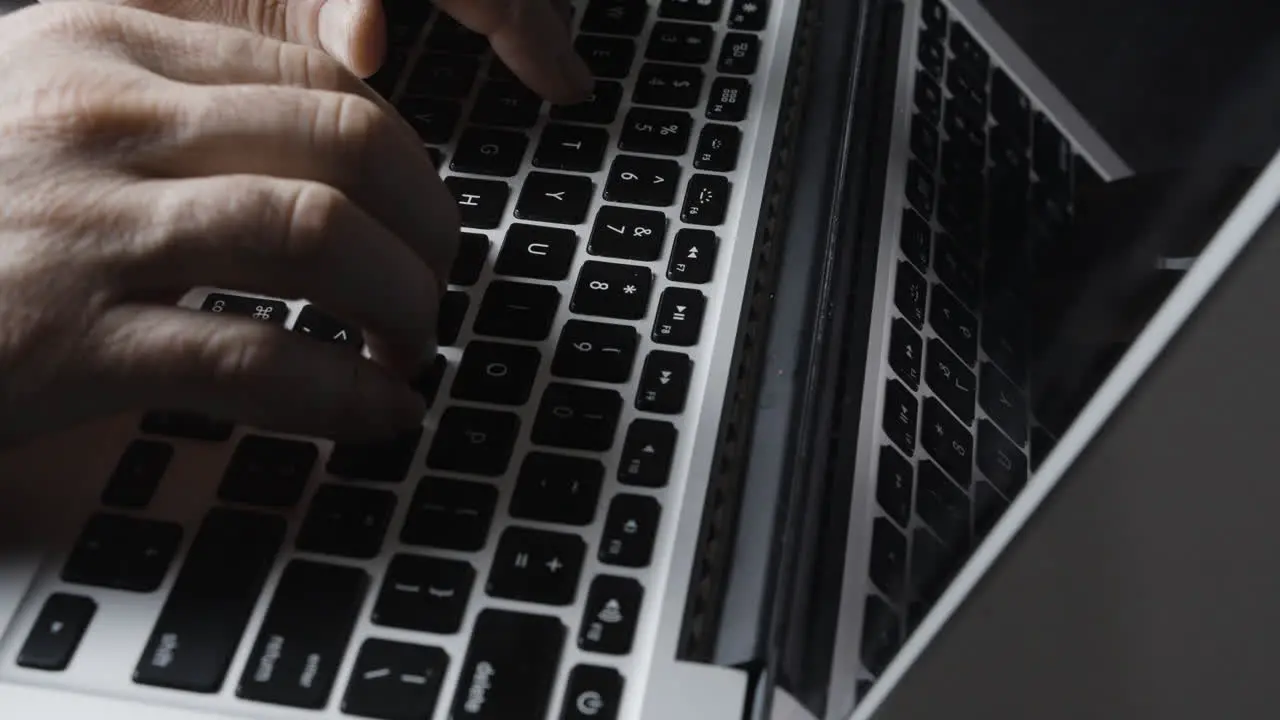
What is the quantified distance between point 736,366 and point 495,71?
21 centimetres

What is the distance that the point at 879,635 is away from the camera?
30 centimetres

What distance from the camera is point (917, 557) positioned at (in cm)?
32

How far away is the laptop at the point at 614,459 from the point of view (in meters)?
0.31

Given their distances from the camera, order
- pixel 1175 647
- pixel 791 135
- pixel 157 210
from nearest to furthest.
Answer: pixel 1175 647 → pixel 157 210 → pixel 791 135

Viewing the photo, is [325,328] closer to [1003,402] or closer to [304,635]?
[304,635]

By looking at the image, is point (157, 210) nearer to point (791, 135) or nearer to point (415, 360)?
point (415, 360)

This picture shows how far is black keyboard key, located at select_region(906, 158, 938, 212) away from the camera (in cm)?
49

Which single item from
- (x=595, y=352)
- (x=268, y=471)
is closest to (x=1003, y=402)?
(x=595, y=352)

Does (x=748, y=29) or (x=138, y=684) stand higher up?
(x=748, y=29)

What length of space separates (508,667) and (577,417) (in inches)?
3.8

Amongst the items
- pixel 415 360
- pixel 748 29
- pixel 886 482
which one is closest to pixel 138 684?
pixel 415 360

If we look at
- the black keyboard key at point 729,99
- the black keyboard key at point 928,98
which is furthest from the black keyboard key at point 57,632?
the black keyboard key at point 928,98

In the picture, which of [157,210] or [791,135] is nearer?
[157,210]

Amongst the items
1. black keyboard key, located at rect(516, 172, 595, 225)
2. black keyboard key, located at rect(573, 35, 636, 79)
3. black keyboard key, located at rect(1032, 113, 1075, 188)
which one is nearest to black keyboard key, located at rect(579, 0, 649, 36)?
black keyboard key, located at rect(573, 35, 636, 79)
